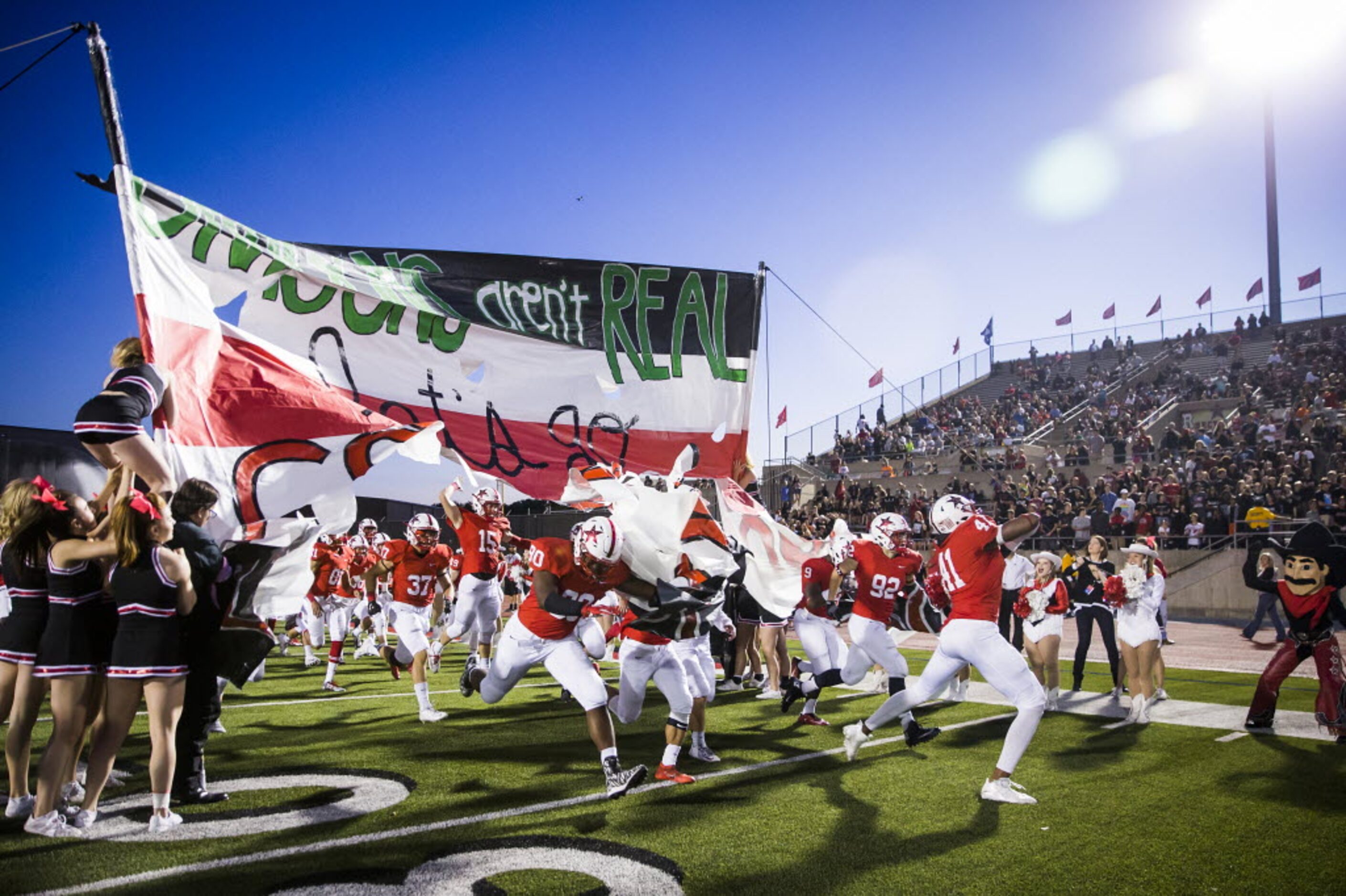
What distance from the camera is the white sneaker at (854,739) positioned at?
755cm

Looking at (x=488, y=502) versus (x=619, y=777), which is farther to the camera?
(x=488, y=502)

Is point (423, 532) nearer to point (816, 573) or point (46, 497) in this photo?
point (816, 573)

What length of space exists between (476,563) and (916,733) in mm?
6051

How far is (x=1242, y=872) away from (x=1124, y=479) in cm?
2288

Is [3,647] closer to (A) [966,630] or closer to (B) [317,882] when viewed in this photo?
(B) [317,882]

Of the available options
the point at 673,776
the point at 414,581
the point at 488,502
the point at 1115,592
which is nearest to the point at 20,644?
the point at 673,776

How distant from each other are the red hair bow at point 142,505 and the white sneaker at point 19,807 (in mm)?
2293

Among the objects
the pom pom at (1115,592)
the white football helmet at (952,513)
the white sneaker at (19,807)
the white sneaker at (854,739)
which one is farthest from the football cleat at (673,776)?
the pom pom at (1115,592)

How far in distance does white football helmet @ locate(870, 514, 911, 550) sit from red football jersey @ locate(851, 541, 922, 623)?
60 millimetres

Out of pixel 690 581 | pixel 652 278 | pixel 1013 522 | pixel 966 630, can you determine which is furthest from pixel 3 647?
pixel 1013 522

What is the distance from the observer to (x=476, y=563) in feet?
38.0

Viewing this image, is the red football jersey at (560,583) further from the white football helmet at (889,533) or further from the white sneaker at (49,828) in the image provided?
the white sneaker at (49,828)

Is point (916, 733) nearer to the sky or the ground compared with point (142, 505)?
nearer to the ground

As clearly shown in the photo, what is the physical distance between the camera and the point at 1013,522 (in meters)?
6.98
